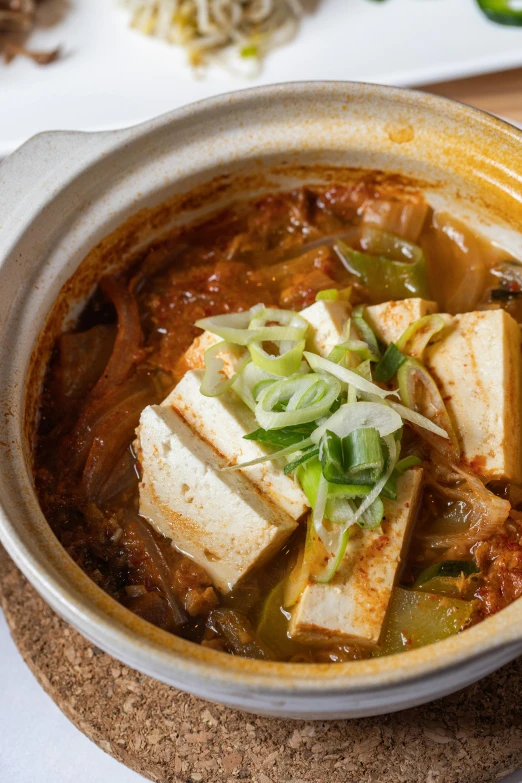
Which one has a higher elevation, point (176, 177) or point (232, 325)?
point (176, 177)

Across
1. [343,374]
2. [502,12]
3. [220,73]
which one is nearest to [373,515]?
[343,374]


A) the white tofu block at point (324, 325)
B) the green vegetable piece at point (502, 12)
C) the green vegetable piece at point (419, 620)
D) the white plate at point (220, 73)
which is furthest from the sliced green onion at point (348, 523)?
the green vegetable piece at point (502, 12)

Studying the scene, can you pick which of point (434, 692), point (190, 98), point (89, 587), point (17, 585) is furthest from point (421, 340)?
point (190, 98)

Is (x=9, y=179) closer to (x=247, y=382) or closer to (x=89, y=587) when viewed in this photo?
(x=247, y=382)

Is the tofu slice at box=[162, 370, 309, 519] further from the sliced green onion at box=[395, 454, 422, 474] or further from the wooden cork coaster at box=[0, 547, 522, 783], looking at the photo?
the wooden cork coaster at box=[0, 547, 522, 783]

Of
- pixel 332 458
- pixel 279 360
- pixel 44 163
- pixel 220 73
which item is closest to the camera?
pixel 332 458

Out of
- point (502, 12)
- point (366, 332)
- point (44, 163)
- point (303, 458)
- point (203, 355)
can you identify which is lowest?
point (502, 12)

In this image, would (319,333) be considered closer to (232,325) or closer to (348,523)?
(232,325)
